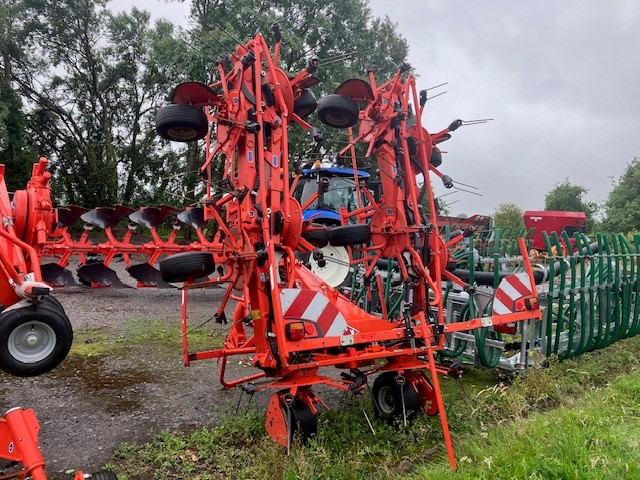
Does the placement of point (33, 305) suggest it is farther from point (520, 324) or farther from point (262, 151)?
point (520, 324)

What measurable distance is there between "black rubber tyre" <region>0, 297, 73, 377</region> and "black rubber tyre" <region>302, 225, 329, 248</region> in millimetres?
2320

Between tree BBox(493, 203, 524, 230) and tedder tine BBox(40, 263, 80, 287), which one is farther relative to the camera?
tree BBox(493, 203, 524, 230)

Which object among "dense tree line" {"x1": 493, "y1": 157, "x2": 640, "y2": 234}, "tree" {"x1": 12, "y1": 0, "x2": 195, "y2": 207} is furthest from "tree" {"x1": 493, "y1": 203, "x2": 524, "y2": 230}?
"tree" {"x1": 12, "y1": 0, "x2": 195, "y2": 207}

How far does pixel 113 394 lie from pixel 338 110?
3442 mm

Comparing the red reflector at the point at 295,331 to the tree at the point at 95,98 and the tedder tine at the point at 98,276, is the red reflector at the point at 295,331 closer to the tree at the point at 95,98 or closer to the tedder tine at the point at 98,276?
the tedder tine at the point at 98,276

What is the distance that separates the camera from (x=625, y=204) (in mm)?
26422

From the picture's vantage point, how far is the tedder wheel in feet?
12.6

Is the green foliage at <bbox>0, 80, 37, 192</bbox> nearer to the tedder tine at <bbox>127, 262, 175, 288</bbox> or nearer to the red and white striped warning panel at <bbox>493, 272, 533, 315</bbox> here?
the tedder tine at <bbox>127, 262, 175, 288</bbox>

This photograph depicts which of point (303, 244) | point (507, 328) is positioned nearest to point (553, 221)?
point (507, 328)

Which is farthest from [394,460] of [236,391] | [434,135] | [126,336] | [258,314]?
[126,336]

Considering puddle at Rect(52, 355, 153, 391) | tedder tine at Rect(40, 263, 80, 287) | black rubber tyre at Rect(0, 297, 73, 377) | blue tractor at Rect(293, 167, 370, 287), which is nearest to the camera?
black rubber tyre at Rect(0, 297, 73, 377)

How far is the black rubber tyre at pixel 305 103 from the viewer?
15.1 ft

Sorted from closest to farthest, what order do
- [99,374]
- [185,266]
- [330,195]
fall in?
[185,266], [99,374], [330,195]

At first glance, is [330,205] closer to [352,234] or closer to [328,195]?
[328,195]
